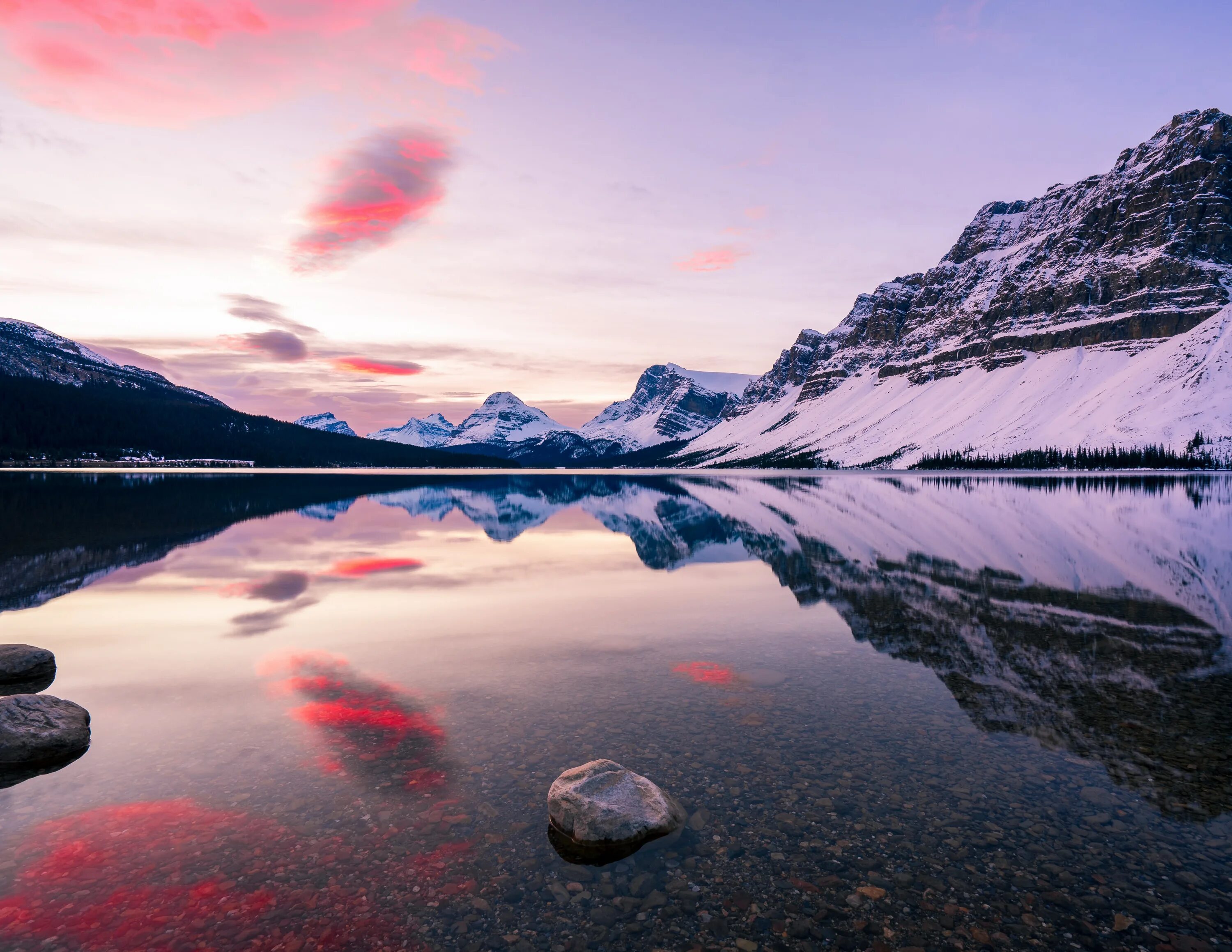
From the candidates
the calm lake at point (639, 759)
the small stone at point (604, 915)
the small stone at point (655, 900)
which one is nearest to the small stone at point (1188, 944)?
the calm lake at point (639, 759)

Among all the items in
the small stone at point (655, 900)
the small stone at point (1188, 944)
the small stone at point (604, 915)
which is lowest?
the small stone at point (604, 915)

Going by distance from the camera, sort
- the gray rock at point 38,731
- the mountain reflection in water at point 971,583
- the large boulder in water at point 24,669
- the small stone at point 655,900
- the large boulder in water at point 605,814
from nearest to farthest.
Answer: the small stone at point 655,900, the large boulder in water at point 605,814, the gray rock at point 38,731, the mountain reflection in water at point 971,583, the large boulder in water at point 24,669

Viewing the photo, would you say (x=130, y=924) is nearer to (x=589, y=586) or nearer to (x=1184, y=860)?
(x=1184, y=860)

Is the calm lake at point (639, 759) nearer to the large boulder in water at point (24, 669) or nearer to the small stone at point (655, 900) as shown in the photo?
the small stone at point (655, 900)

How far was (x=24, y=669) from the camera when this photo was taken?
19.6 metres

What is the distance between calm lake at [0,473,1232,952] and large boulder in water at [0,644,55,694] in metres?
0.53

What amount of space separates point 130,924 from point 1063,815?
15.3m

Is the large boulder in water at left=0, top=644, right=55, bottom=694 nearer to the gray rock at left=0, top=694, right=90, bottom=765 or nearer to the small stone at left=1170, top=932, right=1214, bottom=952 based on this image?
the gray rock at left=0, top=694, right=90, bottom=765

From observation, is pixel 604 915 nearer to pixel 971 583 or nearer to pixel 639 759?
pixel 639 759

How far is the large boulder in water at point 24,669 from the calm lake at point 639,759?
53 cm

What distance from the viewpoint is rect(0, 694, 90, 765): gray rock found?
14648 millimetres

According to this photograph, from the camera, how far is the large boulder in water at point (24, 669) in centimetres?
1934

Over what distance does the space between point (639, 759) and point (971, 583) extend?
26530mm

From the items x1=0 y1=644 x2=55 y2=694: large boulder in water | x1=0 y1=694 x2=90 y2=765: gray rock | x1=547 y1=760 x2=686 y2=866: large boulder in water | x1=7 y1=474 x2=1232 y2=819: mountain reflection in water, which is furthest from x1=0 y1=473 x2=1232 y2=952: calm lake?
x1=0 y1=694 x2=90 y2=765: gray rock
